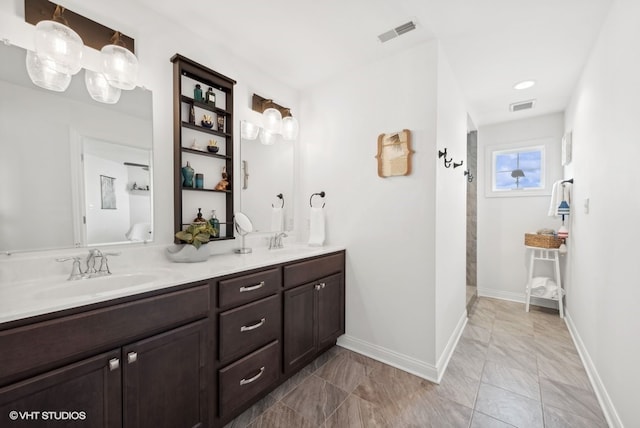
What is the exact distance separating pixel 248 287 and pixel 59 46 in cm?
156

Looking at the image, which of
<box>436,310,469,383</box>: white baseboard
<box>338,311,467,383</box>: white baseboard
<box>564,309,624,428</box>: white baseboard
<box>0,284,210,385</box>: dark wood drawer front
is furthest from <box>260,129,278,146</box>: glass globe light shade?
<box>564,309,624,428</box>: white baseboard

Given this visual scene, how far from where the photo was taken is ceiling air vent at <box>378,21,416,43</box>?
1.80m

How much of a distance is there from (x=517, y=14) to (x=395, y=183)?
4.28 feet

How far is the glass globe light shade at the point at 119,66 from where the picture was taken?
1.46 meters

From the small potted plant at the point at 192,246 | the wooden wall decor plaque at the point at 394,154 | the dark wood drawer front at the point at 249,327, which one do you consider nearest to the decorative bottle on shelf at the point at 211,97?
the small potted plant at the point at 192,246

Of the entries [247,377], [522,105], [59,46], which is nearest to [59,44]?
[59,46]

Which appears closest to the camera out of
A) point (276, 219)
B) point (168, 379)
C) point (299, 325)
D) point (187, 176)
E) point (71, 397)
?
point (71, 397)

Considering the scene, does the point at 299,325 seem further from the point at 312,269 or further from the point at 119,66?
the point at 119,66

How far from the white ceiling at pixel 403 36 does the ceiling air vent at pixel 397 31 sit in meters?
0.04

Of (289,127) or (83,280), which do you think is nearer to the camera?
(83,280)

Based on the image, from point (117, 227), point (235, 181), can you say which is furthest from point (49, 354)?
point (235, 181)

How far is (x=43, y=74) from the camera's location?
51.6 inches

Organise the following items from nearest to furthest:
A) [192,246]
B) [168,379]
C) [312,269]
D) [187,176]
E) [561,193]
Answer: [168,379], [192,246], [187,176], [312,269], [561,193]

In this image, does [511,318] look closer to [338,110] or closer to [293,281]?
[293,281]
